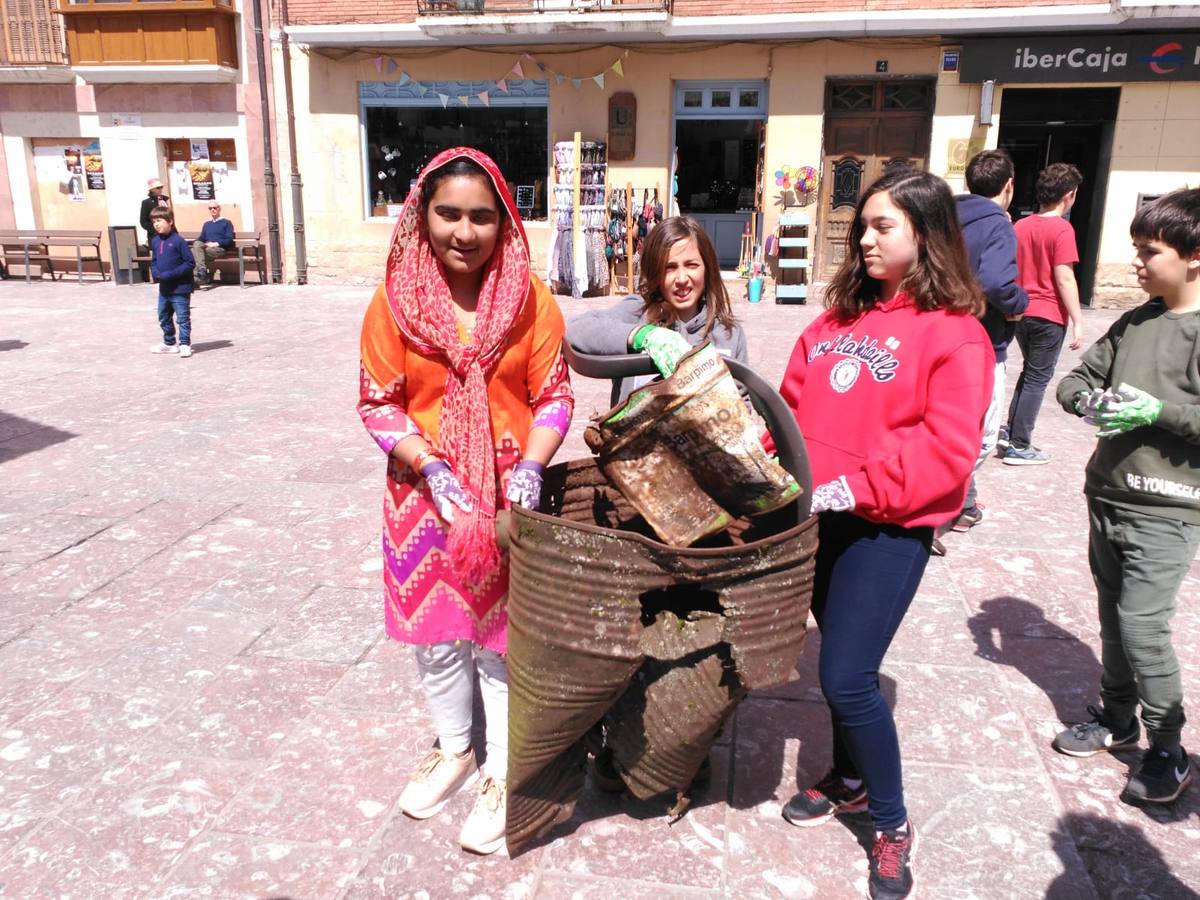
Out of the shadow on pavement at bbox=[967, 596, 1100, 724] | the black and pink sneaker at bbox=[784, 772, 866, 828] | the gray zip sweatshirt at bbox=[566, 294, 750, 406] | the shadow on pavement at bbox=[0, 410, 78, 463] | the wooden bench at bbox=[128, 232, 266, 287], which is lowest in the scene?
the shadow on pavement at bbox=[967, 596, 1100, 724]

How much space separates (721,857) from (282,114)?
15607mm

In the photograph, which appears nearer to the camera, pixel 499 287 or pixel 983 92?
pixel 499 287

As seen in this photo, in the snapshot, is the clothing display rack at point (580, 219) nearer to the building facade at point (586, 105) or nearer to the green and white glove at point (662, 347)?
the building facade at point (586, 105)

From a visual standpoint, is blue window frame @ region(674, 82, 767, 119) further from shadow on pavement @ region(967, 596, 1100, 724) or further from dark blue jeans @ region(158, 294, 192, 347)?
shadow on pavement @ region(967, 596, 1100, 724)

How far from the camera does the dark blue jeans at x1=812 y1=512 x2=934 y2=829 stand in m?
2.09

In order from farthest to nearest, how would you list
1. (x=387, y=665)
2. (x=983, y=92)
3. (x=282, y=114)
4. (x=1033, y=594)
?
(x=282, y=114), (x=983, y=92), (x=1033, y=594), (x=387, y=665)

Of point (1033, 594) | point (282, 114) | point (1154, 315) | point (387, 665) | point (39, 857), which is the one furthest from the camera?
point (282, 114)

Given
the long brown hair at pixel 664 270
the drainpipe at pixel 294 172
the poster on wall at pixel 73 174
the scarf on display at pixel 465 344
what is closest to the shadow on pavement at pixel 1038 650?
the long brown hair at pixel 664 270

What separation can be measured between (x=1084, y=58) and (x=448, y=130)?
9.42 m

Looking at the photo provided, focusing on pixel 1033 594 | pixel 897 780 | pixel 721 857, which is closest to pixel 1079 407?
pixel 897 780

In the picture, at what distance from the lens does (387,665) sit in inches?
131

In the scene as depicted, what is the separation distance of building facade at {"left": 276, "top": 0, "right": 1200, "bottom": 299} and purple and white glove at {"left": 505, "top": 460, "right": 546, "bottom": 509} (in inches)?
490

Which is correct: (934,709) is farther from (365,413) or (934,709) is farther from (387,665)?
(365,413)

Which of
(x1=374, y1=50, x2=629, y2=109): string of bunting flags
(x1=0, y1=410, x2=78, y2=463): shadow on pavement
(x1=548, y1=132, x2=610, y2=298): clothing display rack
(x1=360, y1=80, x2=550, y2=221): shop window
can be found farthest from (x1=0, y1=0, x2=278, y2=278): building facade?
(x1=0, y1=410, x2=78, y2=463): shadow on pavement
